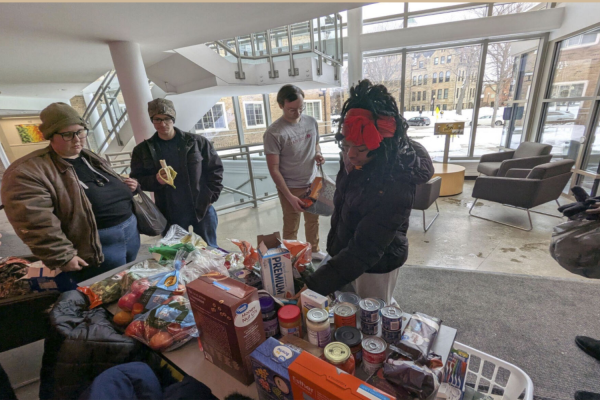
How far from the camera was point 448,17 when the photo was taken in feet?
16.1

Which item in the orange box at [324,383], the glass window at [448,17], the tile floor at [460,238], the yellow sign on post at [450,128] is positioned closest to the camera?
the orange box at [324,383]

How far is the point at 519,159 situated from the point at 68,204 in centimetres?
525

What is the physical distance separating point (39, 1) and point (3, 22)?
0.69 m

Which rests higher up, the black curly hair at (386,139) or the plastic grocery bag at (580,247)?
the black curly hair at (386,139)

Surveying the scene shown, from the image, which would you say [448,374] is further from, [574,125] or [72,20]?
[574,125]

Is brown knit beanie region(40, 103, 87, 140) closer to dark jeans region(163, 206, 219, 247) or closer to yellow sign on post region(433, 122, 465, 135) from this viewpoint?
dark jeans region(163, 206, 219, 247)

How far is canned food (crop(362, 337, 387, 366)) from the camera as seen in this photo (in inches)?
26.8

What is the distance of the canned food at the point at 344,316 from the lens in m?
0.78

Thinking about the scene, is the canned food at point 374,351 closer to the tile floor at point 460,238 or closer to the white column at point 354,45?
the tile floor at point 460,238

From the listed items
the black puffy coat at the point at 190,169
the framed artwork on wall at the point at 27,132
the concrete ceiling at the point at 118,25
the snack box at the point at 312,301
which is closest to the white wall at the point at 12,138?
the framed artwork on wall at the point at 27,132

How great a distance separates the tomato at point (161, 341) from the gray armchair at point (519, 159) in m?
4.99

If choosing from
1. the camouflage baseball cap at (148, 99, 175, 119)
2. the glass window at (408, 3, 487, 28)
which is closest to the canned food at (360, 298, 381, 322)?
the camouflage baseball cap at (148, 99, 175, 119)

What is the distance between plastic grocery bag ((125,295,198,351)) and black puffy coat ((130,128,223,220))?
113 centimetres

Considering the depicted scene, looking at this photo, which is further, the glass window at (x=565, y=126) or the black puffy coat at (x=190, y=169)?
the glass window at (x=565, y=126)
